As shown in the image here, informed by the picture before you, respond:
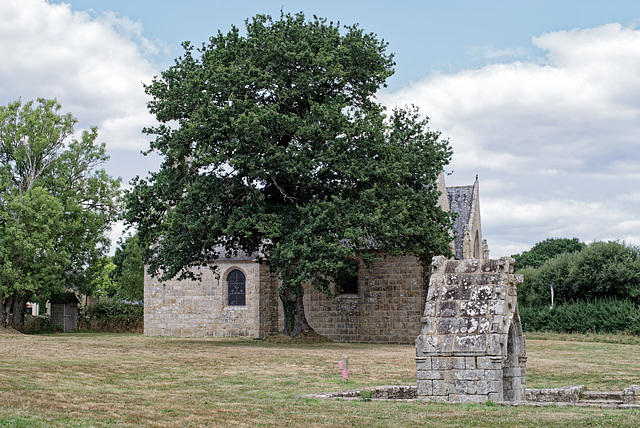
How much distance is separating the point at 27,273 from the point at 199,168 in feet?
50.1

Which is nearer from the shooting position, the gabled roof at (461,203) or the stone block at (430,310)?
the stone block at (430,310)

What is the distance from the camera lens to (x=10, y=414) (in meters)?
9.69

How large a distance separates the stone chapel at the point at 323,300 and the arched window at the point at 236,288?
2.1 inches

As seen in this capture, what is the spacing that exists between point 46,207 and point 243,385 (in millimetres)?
25881

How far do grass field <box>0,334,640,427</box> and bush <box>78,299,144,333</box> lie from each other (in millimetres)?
21553

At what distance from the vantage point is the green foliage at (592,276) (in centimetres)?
4038

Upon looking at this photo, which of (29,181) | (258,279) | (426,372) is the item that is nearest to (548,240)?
(258,279)

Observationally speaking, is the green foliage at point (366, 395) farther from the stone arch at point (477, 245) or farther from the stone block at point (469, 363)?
the stone arch at point (477, 245)

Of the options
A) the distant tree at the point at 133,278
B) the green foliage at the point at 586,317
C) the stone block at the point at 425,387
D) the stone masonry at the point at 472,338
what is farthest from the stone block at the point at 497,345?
the distant tree at the point at 133,278

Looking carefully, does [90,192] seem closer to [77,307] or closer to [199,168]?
[77,307]

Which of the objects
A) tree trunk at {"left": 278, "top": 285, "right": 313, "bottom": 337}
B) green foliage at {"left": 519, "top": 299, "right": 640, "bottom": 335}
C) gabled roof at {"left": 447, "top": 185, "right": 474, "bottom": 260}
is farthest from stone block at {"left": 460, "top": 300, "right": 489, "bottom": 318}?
green foliage at {"left": 519, "top": 299, "right": 640, "bottom": 335}

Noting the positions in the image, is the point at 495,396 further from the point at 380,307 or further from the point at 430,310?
the point at 380,307

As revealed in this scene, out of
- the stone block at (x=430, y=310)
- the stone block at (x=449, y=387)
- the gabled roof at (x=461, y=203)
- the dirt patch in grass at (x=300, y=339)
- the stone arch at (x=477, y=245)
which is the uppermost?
the gabled roof at (x=461, y=203)

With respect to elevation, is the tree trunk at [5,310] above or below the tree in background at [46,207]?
below
